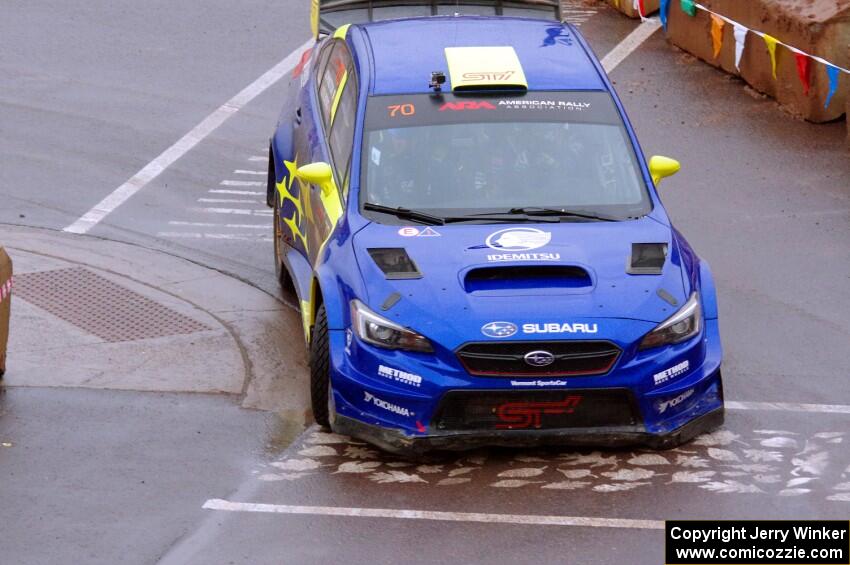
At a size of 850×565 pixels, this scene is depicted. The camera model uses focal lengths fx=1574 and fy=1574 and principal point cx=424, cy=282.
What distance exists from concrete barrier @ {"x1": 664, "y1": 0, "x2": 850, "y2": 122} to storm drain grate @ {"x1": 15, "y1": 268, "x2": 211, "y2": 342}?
277 inches

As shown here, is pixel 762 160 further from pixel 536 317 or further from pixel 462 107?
pixel 536 317

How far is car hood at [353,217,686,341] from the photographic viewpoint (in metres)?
7.88

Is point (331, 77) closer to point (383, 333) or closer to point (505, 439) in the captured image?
point (383, 333)

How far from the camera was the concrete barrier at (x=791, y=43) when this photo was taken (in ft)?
47.6

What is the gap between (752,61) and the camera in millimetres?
16109

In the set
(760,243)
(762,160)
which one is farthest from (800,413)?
(762,160)

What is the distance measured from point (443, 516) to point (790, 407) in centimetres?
256

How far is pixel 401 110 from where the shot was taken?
30.7ft

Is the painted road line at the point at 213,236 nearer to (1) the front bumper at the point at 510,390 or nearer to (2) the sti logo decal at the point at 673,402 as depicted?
(1) the front bumper at the point at 510,390

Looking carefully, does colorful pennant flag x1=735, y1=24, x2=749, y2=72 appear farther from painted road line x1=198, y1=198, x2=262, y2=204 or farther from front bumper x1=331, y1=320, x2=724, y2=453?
front bumper x1=331, y1=320, x2=724, y2=453

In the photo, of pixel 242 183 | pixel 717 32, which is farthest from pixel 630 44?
pixel 242 183

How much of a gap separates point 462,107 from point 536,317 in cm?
198

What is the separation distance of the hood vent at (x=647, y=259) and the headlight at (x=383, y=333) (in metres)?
1.21

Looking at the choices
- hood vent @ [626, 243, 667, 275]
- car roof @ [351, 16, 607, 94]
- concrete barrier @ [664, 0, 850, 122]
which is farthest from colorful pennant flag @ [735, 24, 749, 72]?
hood vent @ [626, 243, 667, 275]
